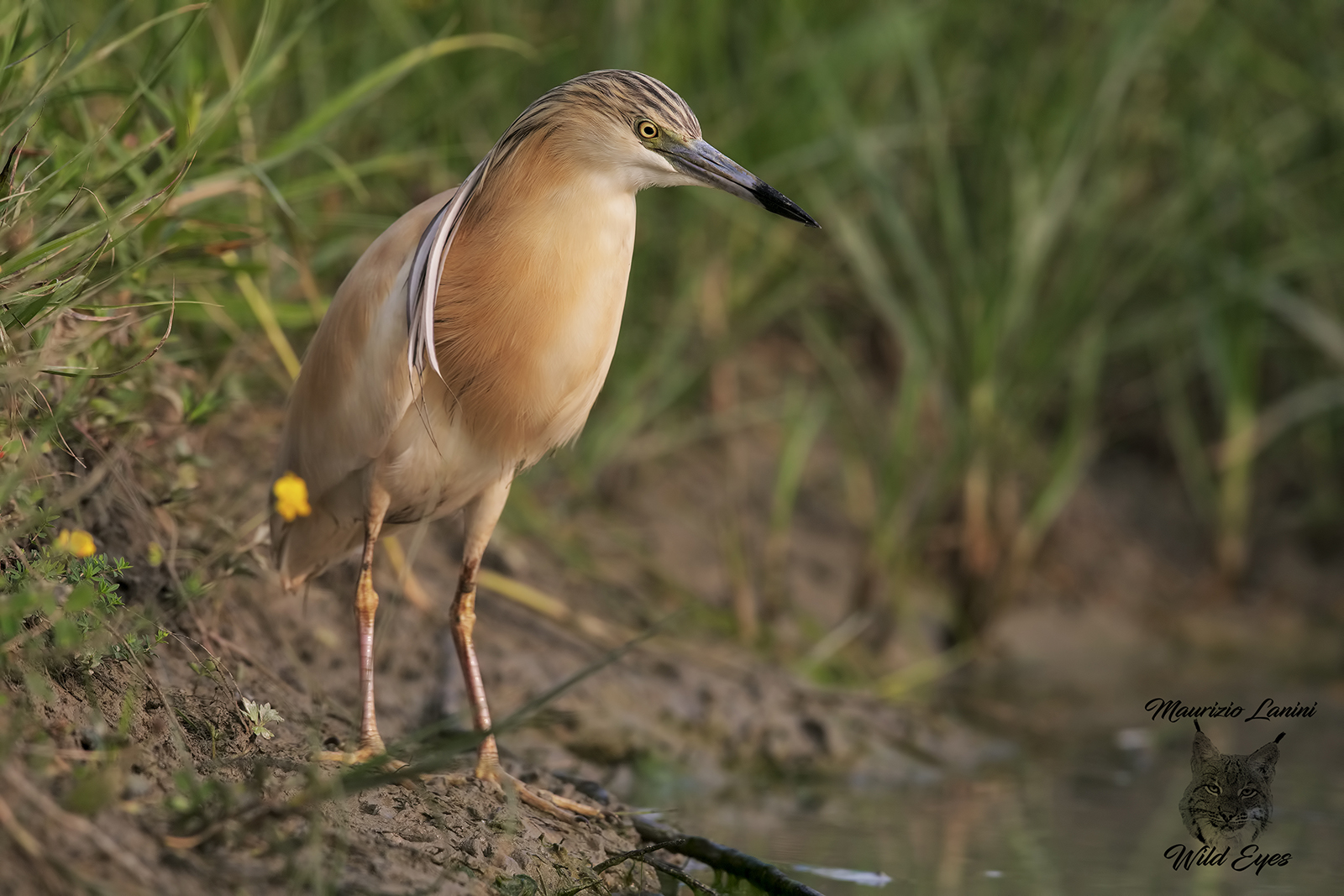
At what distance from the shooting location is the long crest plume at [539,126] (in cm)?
295

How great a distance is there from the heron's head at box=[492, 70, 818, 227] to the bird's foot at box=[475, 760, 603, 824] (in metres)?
1.24

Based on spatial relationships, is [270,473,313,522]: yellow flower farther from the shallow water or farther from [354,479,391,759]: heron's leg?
the shallow water

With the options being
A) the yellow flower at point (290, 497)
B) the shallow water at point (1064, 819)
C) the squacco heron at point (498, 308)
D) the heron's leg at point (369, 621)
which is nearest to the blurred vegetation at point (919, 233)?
the squacco heron at point (498, 308)

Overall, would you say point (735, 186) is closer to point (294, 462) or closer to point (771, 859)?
point (294, 462)

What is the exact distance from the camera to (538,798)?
304 cm

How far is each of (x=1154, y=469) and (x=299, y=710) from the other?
14.9 ft

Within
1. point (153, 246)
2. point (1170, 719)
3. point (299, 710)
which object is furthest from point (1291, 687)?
point (153, 246)

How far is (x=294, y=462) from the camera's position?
3.41 metres

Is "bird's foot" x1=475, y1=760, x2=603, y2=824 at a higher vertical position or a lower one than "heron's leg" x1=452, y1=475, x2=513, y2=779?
lower

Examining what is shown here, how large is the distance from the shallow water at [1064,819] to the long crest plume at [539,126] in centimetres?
144

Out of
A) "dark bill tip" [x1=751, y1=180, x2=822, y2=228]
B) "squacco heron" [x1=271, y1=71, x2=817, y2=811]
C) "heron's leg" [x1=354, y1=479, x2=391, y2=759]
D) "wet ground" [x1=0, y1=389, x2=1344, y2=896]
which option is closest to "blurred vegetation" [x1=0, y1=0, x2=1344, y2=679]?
"wet ground" [x1=0, y1=389, x2=1344, y2=896]

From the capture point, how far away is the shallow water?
325 cm

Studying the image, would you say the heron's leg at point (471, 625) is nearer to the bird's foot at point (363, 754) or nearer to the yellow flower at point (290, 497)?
the bird's foot at point (363, 754)

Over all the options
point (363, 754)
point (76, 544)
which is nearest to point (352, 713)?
point (363, 754)
